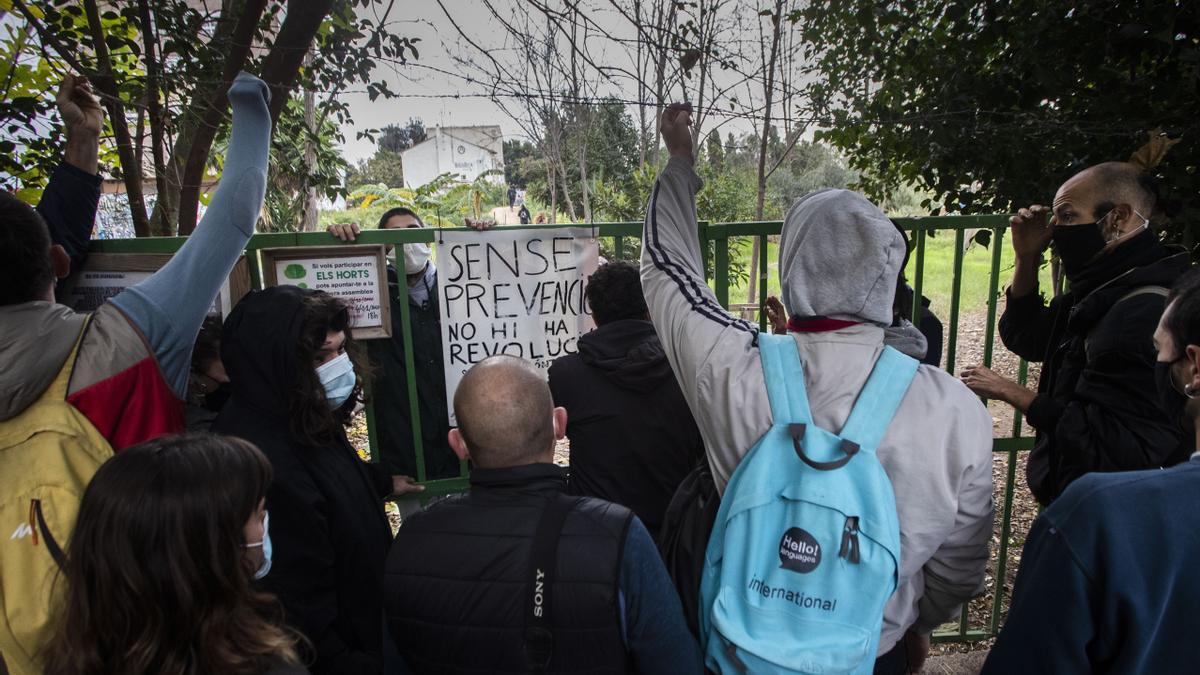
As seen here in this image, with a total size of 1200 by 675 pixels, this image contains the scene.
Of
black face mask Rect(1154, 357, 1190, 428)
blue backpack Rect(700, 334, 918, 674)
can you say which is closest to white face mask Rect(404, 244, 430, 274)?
blue backpack Rect(700, 334, 918, 674)

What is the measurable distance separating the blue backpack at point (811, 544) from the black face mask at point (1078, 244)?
1.49 meters

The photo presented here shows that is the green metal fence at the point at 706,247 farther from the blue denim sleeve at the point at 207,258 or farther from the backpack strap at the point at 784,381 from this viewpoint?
the backpack strap at the point at 784,381

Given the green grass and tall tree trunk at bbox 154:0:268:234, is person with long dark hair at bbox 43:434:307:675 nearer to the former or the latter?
tall tree trunk at bbox 154:0:268:234

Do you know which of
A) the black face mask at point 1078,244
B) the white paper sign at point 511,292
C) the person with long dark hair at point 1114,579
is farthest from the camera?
the white paper sign at point 511,292

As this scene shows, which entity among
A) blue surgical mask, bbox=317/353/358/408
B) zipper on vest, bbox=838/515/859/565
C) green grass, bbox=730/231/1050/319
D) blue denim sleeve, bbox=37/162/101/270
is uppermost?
blue denim sleeve, bbox=37/162/101/270

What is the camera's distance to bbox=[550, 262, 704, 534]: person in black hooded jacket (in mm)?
2379

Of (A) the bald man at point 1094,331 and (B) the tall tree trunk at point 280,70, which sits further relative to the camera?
(B) the tall tree trunk at point 280,70

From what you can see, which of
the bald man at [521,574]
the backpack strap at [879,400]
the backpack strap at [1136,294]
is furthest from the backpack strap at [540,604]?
the backpack strap at [1136,294]

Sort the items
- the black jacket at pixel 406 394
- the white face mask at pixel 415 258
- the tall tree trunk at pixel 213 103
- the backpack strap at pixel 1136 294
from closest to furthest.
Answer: the backpack strap at pixel 1136 294 → the black jacket at pixel 406 394 → the white face mask at pixel 415 258 → the tall tree trunk at pixel 213 103

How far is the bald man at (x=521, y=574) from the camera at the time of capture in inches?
54.2

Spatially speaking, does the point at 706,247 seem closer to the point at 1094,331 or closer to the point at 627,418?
the point at 627,418

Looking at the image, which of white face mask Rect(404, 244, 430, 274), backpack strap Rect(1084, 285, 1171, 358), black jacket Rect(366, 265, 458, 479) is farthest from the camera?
white face mask Rect(404, 244, 430, 274)

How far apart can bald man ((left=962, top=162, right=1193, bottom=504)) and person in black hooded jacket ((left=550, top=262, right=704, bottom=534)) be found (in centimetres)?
120

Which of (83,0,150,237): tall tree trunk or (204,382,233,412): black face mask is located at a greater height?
(83,0,150,237): tall tree trunk
